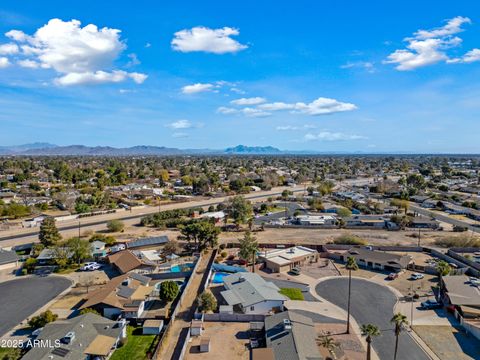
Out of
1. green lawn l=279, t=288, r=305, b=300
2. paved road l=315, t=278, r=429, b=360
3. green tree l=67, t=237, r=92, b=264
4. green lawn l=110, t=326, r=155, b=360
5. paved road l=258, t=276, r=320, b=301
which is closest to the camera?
green lawn l=110, t=326, r=155, b=360

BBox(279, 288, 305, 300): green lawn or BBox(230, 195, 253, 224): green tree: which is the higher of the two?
BBox(230, 195, 253, 224): green tree

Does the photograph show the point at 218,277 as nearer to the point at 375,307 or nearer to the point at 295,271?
the point at 295,271

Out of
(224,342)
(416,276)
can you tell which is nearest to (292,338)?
(224,342)

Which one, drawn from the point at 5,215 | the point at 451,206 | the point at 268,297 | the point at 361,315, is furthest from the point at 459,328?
the point at 5,215

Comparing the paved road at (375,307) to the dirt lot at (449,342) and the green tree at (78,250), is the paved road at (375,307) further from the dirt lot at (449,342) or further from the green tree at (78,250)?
the green tree at (78,250)

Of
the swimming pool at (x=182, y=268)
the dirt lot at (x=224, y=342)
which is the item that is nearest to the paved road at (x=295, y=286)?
the dirt lot at (x=224, y=342)

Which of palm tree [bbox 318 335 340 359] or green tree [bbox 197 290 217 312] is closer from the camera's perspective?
palm tree [bbox 318 335 340 359]

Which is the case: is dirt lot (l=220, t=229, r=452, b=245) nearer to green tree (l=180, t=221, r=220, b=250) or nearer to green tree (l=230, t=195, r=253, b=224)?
green tree (l=230, t=195, r=253, b=224)

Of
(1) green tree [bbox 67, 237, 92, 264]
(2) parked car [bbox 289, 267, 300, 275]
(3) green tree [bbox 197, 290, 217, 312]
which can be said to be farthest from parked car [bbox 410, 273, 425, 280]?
(1) green tree [bbox 67, 237, 92, 264]
